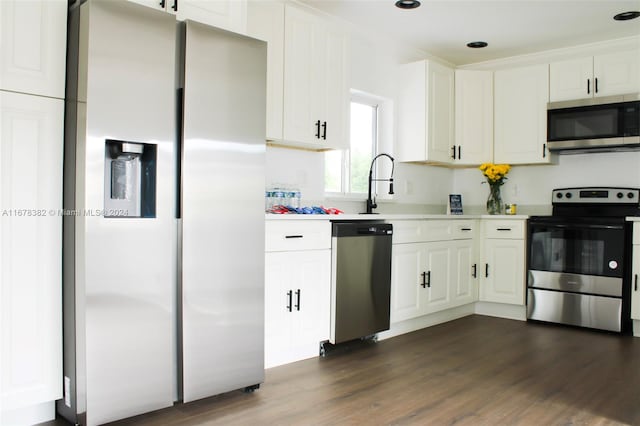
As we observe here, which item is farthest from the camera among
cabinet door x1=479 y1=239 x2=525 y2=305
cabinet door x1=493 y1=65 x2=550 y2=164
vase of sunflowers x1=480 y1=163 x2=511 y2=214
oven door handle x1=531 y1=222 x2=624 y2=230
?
vase of sunflowers x1=480 y1=163 x2=511 y2=214

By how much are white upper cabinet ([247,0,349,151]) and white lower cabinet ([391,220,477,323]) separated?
857 millimetres

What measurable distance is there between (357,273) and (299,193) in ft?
2.23

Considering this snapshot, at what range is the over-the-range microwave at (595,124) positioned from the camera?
416cm

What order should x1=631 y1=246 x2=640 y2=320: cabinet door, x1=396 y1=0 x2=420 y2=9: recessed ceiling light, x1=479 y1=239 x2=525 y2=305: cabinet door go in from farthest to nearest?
x1=479 y1=239 x2=525 y2=305: cabinet door → x1=631 y1=246 x2=640 y2=320: cabinet door → x1=396 y1=0 x2=420 y2=9: recessed ceiling light

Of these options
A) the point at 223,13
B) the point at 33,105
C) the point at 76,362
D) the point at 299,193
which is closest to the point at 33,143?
the point at 33,105

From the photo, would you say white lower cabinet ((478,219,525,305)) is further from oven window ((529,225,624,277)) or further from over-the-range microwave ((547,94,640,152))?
over-the-range microwave ((547,94,640,152))

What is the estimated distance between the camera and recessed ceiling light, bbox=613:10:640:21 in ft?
12.6

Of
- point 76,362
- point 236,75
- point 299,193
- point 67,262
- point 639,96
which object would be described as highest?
point 639,96

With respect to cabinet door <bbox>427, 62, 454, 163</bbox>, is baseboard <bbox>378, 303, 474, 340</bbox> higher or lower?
lower

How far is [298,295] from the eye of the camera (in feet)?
9.97

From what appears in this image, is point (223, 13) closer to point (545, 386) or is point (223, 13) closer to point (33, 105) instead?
point (33, 105)

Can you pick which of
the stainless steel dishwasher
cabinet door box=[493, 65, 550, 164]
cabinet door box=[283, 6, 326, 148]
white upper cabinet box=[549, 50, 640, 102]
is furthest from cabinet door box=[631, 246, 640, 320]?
cabinet door box=[283, 6, 326, 148]

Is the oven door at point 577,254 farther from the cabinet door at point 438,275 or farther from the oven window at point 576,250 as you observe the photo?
the cabinet door at point 438,275

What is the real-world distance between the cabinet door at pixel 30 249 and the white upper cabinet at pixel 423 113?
3054 mm
